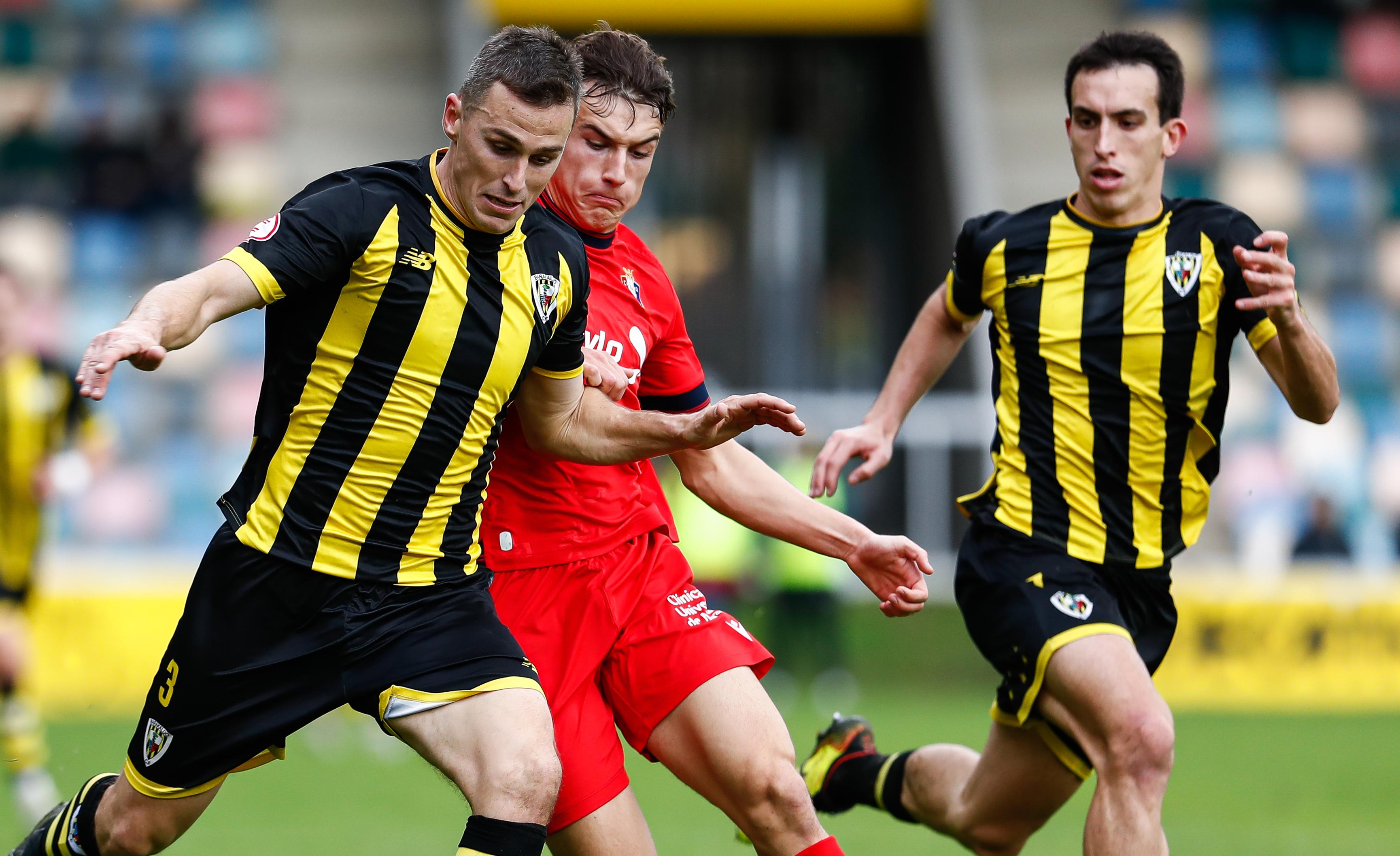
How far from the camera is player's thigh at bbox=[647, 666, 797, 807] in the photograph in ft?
14.1

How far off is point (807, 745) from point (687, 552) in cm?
309

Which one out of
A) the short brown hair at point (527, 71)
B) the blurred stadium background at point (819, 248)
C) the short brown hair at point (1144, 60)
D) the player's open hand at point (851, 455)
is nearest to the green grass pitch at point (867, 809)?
the blurred stadium background at point (819, 248)

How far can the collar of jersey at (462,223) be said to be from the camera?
13.5 feet

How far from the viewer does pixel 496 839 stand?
3752 mm

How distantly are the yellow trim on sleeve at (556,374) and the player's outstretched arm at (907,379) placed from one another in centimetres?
118

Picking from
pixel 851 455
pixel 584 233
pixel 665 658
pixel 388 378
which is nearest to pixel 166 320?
pixel 388 378

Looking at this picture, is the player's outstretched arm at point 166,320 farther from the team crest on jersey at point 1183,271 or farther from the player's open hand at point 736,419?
the team crest on jersey at point 1183,271

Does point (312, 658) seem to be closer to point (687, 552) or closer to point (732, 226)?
point (687, 552)

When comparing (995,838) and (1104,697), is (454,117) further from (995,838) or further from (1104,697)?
(995,838)

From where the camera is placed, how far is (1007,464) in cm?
523

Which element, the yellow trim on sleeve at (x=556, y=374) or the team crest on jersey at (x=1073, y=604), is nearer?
the yellow trim on sleeve at (x=556, y=374)

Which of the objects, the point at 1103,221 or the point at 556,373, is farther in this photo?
the point at 1103,221

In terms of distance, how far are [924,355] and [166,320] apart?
2.77 m

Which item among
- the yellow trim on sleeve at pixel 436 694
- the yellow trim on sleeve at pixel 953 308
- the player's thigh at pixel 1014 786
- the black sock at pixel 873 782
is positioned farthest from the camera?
the black sock at pixel 873 782
